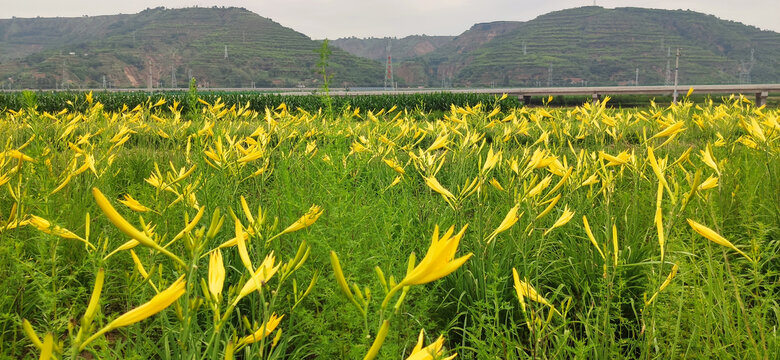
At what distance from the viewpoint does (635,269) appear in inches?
93.4

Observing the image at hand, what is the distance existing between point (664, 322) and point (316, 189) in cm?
176

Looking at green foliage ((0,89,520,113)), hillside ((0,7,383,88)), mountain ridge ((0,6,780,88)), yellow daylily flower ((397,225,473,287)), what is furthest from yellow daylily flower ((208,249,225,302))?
mountain ridge ((0,6,780,88))

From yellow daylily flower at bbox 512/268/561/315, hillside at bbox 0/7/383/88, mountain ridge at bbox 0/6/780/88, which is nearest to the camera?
yellow daylily flower at bbox 512/268/561/315

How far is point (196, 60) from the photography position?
11350 centimetres

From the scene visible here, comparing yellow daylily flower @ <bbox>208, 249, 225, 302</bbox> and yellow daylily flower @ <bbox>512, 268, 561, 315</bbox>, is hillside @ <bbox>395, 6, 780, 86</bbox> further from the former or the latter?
yellow daylily flower @ <bbox>208, 249, 225, 302</bbox>

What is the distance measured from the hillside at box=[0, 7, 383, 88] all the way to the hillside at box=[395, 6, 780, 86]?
31358mm

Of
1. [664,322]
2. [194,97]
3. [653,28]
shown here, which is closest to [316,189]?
[194,97]

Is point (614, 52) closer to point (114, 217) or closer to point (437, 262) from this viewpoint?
point (437, 262)

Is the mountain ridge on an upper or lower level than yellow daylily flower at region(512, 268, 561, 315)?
upper

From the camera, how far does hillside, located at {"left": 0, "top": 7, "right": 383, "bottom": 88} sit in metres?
100

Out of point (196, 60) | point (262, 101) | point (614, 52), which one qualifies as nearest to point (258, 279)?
point (262, 101)

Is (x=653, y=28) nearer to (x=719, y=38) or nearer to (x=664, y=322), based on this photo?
(x=719, y=38)

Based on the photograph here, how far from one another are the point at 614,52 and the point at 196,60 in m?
99.8

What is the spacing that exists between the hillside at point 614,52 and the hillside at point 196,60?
31.4 m
